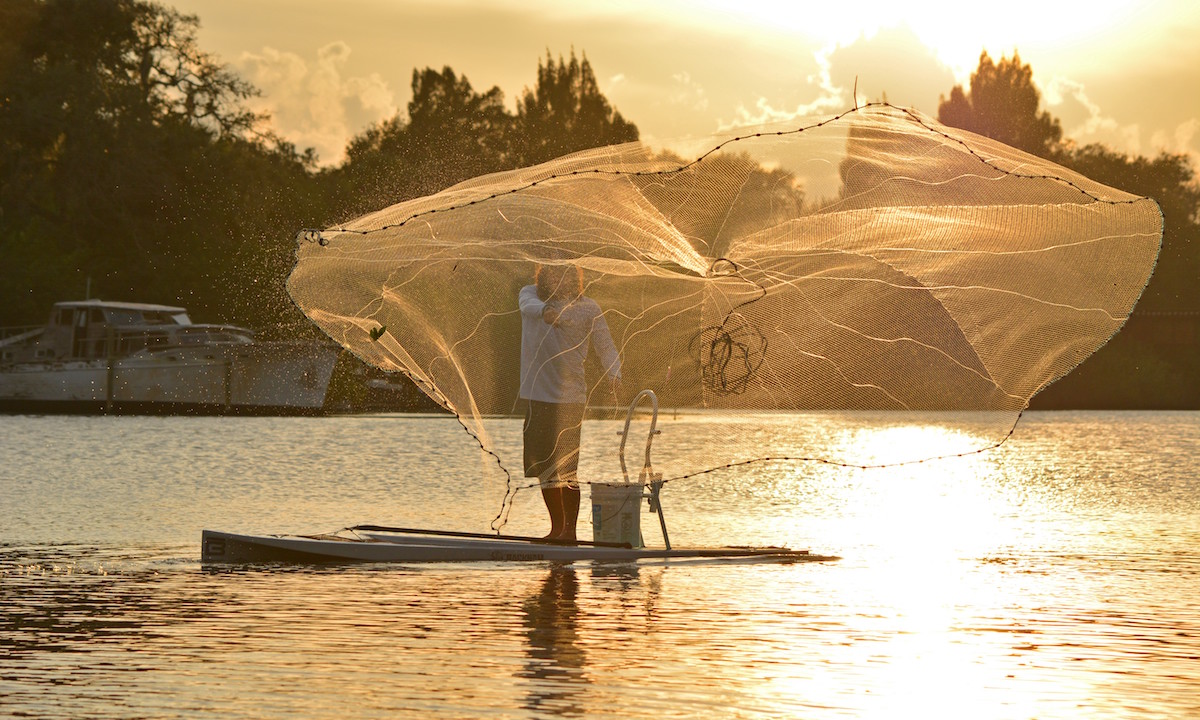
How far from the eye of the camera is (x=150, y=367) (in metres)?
66.4

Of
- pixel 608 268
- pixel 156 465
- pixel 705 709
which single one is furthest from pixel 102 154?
pixel 705 709

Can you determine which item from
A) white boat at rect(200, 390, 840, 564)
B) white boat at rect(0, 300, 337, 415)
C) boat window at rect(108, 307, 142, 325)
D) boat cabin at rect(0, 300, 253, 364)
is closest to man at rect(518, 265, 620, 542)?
white boat at rect(200, 390, 840, 564)

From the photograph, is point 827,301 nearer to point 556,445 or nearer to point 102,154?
point 556,445

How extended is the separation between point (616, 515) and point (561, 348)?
153cm

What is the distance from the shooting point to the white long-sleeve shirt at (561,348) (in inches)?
555

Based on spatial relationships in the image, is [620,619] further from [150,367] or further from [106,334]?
[106,334]

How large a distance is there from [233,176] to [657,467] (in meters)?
50.9

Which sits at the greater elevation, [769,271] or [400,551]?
[769,271]

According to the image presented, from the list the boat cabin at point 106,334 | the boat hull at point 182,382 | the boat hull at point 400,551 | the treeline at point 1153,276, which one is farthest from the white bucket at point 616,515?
the treeline at point 1153,276

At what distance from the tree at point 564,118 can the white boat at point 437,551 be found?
246ft

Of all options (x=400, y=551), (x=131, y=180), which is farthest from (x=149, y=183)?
(x=400, y=551)

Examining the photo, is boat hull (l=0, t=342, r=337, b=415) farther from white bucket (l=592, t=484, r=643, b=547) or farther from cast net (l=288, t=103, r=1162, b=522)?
white bucket (l=592, t=484, r=643, b=547)

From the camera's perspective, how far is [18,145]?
73375mm

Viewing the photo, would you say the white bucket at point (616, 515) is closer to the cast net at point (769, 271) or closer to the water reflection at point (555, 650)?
the cast net at point (769, 271)
